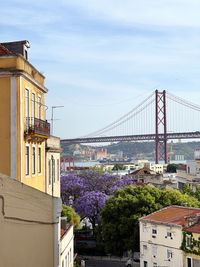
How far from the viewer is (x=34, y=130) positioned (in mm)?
14219

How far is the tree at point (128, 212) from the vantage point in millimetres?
31906

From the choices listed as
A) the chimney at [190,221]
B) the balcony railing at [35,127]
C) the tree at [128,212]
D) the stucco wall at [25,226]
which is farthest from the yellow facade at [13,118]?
the tree at [128,212]

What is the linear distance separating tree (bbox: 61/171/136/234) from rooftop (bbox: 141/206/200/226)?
948cm

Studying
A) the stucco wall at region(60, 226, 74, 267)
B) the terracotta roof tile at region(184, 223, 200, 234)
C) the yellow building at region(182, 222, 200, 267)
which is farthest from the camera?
the terracotta roof tile at region(184, 223, 200, 234)

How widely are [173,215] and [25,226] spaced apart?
27733 millimetres

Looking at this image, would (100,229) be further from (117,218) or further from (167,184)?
(167,184)

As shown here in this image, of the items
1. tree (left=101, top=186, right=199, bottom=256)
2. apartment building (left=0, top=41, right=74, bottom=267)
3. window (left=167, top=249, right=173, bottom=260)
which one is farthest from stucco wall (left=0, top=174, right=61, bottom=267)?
tree (left=101, top=186, right=199, bottom=256)

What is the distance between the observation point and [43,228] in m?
2.40

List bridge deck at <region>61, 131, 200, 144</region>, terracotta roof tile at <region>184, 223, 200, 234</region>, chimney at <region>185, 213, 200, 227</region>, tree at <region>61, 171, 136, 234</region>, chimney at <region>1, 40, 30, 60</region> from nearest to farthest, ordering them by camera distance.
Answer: chimney at <region>1, 40, 30, 60</region> < terracotta roof tile at <region>184, 223, 200, 234</region> < chimney at <region>185, 213, 200, 227</region> < tree at <region>61, 171, 136, 234</region> < bridge deck at <region>61, 131, 200, 144</region>

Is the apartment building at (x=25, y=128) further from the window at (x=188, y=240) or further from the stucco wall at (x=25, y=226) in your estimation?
the window at (x=188, y=240)

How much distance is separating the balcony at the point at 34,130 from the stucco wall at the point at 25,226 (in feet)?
38.7

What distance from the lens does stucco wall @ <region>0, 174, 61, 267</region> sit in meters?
2.26

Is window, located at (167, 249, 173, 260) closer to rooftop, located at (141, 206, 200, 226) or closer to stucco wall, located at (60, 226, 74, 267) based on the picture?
rooftop, located at (141, 206, 200, 226)

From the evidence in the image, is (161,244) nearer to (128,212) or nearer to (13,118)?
(128,212)
